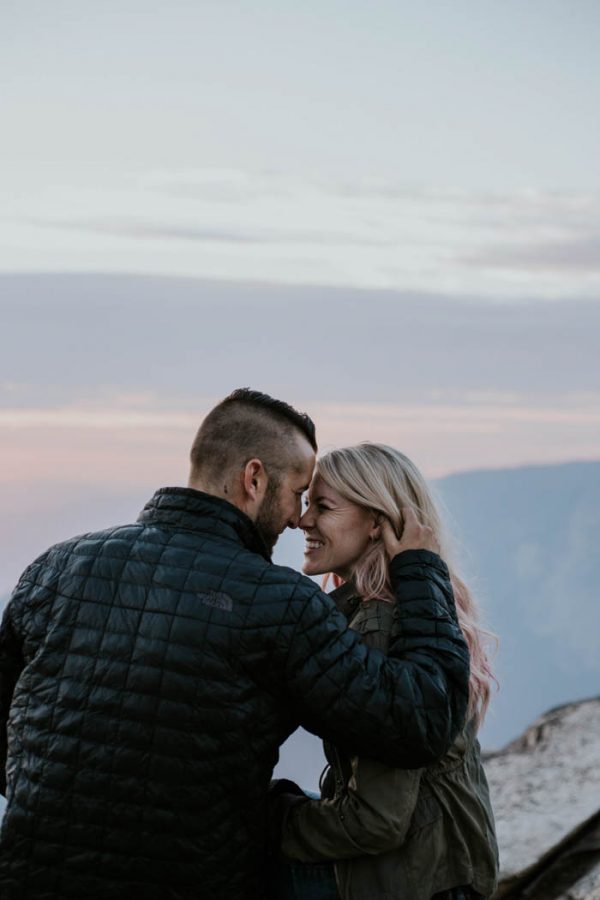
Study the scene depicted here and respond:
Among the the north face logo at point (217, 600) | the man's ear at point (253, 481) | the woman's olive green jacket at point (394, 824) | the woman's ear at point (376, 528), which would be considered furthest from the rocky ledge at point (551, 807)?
the the north face logo at point (217, 600)

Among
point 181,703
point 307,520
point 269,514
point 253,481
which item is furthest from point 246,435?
point 181,703

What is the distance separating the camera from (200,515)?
12.9 ft

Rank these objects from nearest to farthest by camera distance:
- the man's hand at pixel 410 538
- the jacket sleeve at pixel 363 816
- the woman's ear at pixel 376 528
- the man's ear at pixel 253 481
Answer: the jacket sleeve at pixel 363 816 < the man's ear at pixel 253 481 < the man's hand at pixel 410 538 < the woman's ear at pixel 376 528

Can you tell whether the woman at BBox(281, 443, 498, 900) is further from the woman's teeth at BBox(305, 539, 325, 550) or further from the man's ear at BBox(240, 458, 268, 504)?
the man's ear at BBox(240, 458, 268, 504)

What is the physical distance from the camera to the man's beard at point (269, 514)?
4.12 metres

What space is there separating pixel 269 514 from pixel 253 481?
134 mm

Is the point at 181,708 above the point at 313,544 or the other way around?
the other way around

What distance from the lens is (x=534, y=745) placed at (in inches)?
305

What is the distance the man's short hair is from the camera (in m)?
4.12

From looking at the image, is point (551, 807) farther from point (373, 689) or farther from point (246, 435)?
point (246, 435)

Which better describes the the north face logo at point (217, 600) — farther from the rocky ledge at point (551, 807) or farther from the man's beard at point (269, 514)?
the rocky ledge at point (551, 807)

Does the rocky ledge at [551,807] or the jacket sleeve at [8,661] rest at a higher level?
the jacket sleeve at [8,661]

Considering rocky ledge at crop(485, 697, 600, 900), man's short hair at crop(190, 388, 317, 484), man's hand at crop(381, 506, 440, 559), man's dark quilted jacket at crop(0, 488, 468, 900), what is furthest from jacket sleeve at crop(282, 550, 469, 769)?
rocky ledge at crop(485, 697, 600, 900)

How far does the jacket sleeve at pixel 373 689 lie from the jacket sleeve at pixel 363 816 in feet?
0.42
